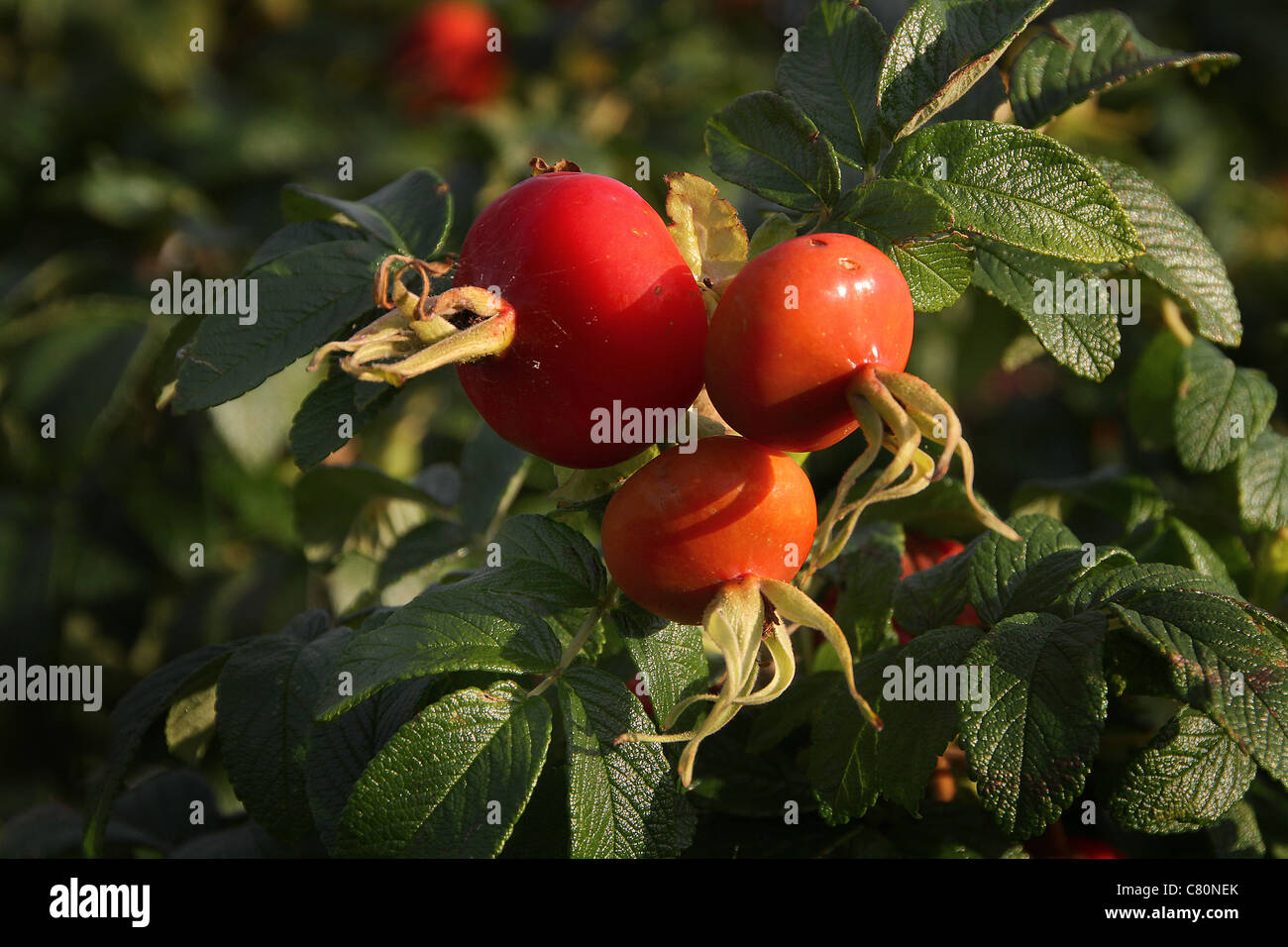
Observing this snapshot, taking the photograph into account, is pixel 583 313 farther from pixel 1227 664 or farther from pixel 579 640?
pixel 1227 664

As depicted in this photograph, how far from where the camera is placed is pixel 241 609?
259cm

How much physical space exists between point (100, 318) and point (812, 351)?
6.64 feet

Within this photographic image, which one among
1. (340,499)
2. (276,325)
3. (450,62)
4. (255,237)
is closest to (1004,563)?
(276,325)

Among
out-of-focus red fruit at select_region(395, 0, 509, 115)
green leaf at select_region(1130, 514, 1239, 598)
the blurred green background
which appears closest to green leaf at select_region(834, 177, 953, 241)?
green leaf at select_region(1130, 514, 1239, 598)

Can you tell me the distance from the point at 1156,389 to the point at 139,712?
52.9 inches

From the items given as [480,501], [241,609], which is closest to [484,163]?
[241,609]

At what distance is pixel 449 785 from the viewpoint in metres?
0.93

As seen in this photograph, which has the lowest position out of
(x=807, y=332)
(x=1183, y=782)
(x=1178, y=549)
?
(x=1183, y=782)

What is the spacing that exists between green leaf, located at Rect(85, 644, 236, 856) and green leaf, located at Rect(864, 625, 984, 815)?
700 millimetres

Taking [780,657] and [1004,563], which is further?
[1004,563]

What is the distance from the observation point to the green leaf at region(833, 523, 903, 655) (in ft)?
3.98

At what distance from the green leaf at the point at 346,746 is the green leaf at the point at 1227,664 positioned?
0.67 m

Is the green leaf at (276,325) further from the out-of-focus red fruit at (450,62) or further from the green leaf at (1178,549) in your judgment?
the out-of-focus red fruit at (450,62)
